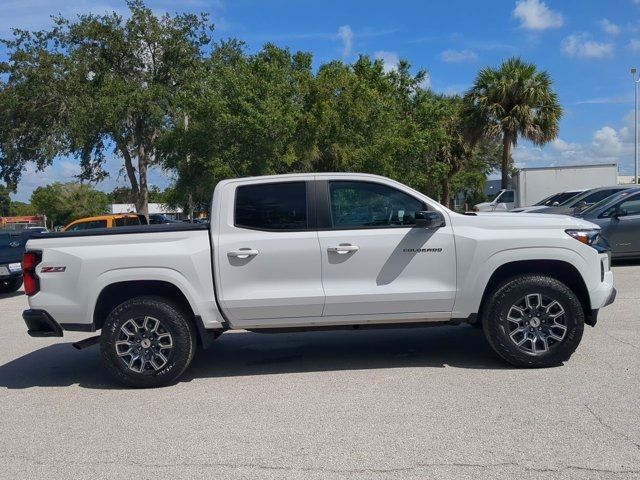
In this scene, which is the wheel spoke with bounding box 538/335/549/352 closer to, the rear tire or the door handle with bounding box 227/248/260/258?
the door handle with bounding box 227/248/260/258

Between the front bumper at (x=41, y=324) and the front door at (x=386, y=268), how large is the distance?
258 cm

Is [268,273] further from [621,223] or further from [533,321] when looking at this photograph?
[621,223]

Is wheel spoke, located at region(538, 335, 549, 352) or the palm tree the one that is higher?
the palm tree

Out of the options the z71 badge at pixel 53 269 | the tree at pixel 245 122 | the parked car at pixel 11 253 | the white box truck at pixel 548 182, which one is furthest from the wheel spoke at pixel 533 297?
the white box truck at pixel 548 182

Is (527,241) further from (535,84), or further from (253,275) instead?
(535,84)

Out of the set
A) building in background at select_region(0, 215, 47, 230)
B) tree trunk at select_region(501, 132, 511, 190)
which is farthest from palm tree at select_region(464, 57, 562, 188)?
building in background at select_region(0, 215, 47, 230)

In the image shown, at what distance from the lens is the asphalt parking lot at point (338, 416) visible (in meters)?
4.23

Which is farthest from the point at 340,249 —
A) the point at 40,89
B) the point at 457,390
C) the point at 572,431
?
the point at 40,89

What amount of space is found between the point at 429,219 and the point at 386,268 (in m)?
0.61

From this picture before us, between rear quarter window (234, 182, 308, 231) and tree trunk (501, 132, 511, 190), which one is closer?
rear quarter window (234, 182, 308, 231)

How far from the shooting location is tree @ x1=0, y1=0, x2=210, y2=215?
2616 cm

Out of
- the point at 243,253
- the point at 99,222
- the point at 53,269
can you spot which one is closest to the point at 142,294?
the point at 53,269

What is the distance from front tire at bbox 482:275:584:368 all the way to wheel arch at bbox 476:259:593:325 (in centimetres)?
10

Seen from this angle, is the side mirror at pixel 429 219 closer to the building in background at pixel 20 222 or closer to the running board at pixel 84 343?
the running board at pixel 84 343
